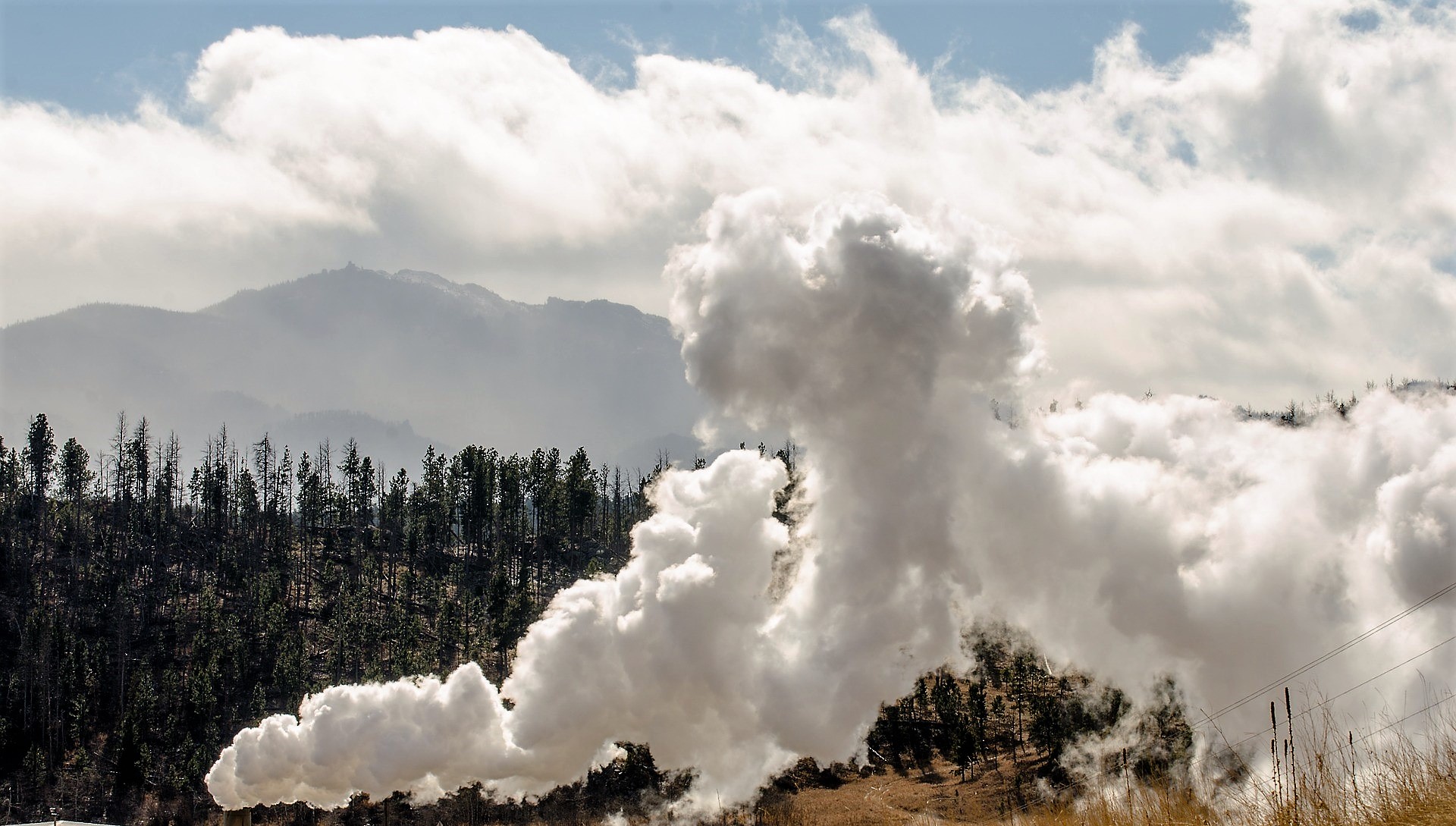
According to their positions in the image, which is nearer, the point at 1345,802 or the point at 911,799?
the point at 1345,802

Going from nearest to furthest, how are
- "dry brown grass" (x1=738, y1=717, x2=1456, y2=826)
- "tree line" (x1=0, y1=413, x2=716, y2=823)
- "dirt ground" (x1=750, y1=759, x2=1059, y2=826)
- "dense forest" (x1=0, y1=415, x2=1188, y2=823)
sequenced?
"dry brown grass" (x1=738, y1=717, x2=1456, y2=826), "dirt ground" (x1=750, y1=759, x2=1059, y2=826), "dense forest" (x1=0, y1=415, x2=1188, y2=823), "tree line" (x1=0, y1=413, x2=716, y2=823)

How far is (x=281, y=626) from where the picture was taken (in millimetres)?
134125

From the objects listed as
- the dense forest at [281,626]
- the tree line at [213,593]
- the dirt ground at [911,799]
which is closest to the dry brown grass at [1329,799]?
the dense forest at [281,626]

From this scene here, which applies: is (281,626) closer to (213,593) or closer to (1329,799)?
(213,593)

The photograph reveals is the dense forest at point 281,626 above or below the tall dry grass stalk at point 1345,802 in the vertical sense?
above

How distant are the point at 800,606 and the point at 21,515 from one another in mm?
157802

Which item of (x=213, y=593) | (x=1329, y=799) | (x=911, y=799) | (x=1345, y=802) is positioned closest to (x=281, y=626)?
(x=213, y=593)

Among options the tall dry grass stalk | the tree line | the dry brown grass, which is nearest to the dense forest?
the tree line

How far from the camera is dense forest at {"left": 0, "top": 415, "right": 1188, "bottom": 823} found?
10138 centimetres

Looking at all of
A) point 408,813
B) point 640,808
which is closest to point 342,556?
point 408,813

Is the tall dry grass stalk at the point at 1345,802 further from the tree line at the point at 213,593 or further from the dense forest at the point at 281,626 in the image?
the tree line at the point at 213,593

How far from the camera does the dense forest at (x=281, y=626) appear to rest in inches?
3991

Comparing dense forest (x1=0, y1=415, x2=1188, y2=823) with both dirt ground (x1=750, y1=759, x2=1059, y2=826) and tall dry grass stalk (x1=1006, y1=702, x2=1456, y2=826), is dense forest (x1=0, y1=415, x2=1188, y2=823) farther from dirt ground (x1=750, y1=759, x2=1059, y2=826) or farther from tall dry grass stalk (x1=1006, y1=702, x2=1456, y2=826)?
tall dry grass stalk (x1=1006, y1=702, x2=1456, y2=826)

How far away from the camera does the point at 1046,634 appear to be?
65.2 metres
